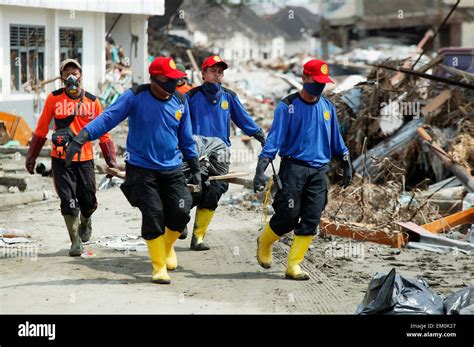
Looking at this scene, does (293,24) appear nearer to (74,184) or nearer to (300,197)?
(74,184)

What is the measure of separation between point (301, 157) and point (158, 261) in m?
1.60

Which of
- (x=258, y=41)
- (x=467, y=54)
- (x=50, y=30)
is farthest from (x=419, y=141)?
(x=258, y=41)

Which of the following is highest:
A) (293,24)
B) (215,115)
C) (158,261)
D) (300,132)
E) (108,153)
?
(293,24)

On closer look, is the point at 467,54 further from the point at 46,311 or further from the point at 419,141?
the point at 46,311

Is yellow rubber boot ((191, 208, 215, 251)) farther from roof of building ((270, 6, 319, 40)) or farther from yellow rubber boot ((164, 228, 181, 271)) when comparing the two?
roof of building ((270, 6, 319, 40))

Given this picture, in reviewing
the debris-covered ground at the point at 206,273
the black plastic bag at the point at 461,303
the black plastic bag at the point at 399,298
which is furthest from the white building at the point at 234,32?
the black plastic bag at the point at 461,303

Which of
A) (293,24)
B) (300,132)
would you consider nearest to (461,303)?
(300,132)

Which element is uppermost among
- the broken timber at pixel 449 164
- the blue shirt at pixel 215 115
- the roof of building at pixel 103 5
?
the roof of building at pixel 103 5

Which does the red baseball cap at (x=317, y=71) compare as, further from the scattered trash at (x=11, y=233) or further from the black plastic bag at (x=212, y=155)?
the scattered trash at (x=11, y=233)

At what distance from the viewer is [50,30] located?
23953mm

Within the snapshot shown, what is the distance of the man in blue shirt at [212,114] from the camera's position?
998 centimetres

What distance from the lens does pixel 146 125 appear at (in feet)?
27.5

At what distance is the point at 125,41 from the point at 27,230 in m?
17.9

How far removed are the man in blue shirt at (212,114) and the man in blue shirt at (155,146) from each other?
1.32 metres
